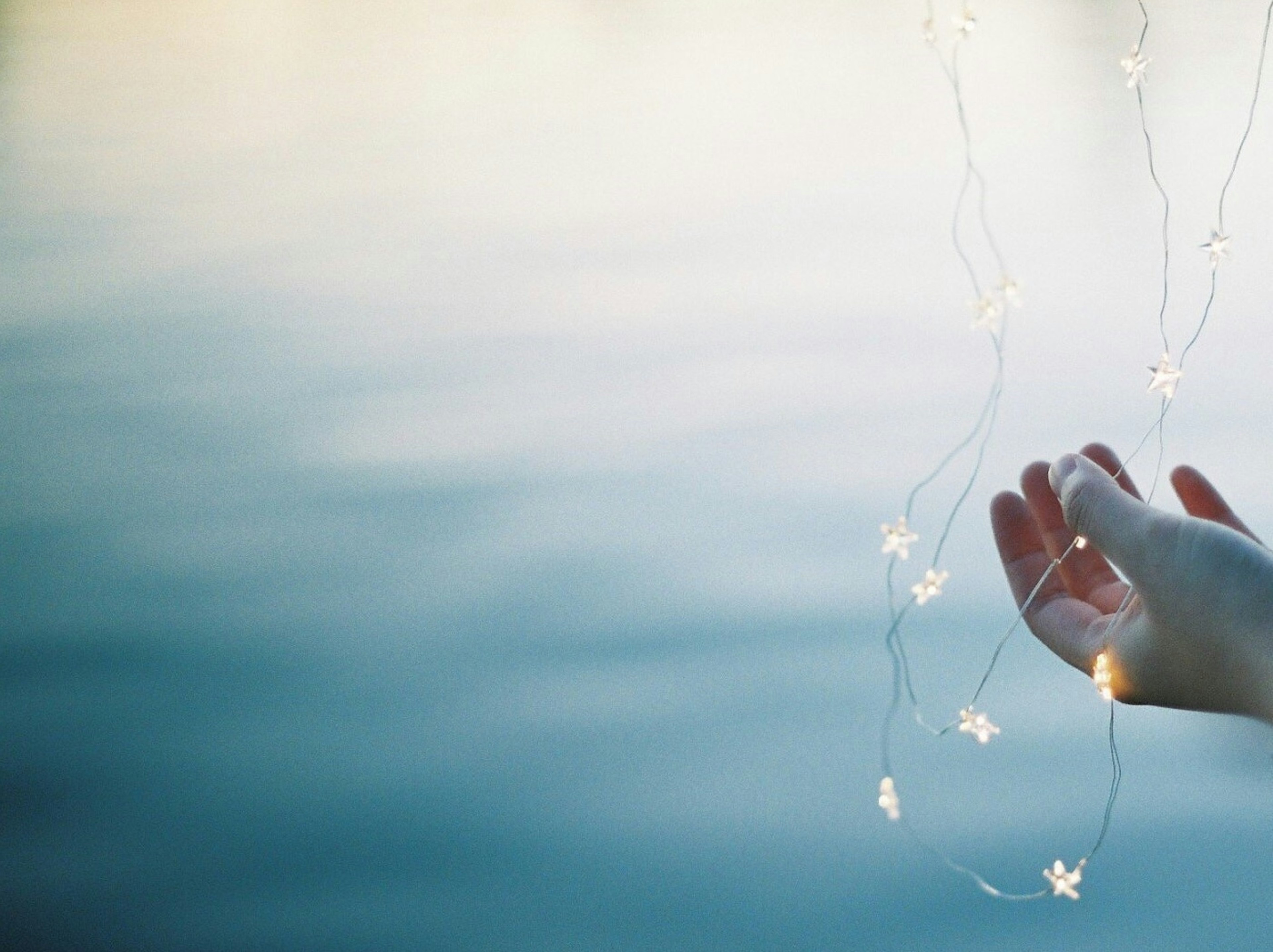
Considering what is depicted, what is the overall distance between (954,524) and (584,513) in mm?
576

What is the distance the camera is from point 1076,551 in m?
1.26

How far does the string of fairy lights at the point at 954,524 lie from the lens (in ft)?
3.07

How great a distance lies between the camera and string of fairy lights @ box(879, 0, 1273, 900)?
937 mm

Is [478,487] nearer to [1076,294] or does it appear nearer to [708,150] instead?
[1076,294]

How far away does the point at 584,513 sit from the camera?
221 centimetres

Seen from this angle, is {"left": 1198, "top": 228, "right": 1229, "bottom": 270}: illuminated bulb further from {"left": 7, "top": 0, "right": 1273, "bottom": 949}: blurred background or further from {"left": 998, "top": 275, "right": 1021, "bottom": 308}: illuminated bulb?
{"left": 7, "top": 0, "right": 1273, "bottom": 949}: blurred background

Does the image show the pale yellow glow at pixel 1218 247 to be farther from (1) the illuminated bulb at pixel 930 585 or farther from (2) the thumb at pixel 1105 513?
(1) the illuminated bulb at pixel 930 585

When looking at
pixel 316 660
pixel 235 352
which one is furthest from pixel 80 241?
pixel 316 660

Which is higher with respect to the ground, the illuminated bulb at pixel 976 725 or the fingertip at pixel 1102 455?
the fingertip at pixel 1102 455

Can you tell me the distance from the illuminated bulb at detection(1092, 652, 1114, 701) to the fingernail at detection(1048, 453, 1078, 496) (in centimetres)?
14

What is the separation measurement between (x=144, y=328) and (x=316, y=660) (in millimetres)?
1328

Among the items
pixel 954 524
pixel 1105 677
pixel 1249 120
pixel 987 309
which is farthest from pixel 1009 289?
pixel 954 524

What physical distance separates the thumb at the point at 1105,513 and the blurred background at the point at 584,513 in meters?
0.18

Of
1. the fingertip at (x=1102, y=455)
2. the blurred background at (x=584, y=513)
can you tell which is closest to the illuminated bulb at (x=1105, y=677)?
the blurred background at (x=584, y=513)
